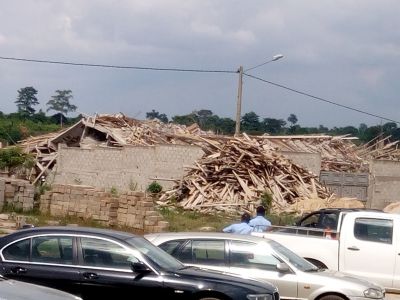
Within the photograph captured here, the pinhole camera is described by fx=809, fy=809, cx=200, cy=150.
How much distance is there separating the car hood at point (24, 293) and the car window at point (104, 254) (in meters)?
1.95

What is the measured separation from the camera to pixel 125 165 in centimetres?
3559

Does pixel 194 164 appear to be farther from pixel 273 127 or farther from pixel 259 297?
pixel 273 127

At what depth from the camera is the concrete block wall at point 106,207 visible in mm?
26109

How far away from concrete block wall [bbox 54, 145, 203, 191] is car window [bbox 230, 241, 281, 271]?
22021 millimetres

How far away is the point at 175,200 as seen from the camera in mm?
33625

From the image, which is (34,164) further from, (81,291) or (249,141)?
(81,291)

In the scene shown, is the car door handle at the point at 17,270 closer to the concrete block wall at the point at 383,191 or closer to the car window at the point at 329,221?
the car window at the point at 329,221

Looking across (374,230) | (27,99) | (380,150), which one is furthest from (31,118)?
(374,230)

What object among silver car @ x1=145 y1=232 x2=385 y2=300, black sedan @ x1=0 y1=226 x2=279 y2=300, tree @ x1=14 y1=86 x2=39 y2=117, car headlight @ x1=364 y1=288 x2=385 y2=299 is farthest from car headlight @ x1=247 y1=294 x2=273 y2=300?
tree @ x1=14 y1=86 x2=39 y2=117

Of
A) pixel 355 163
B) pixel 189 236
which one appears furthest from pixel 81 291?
pixel 355 163

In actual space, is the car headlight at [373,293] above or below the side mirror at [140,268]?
below

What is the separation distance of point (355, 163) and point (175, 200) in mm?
11527

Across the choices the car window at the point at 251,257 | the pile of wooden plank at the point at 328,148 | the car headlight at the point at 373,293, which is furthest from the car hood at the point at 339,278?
the pile of wooden plank at the point at 328,148

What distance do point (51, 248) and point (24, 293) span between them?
2.97 metres
